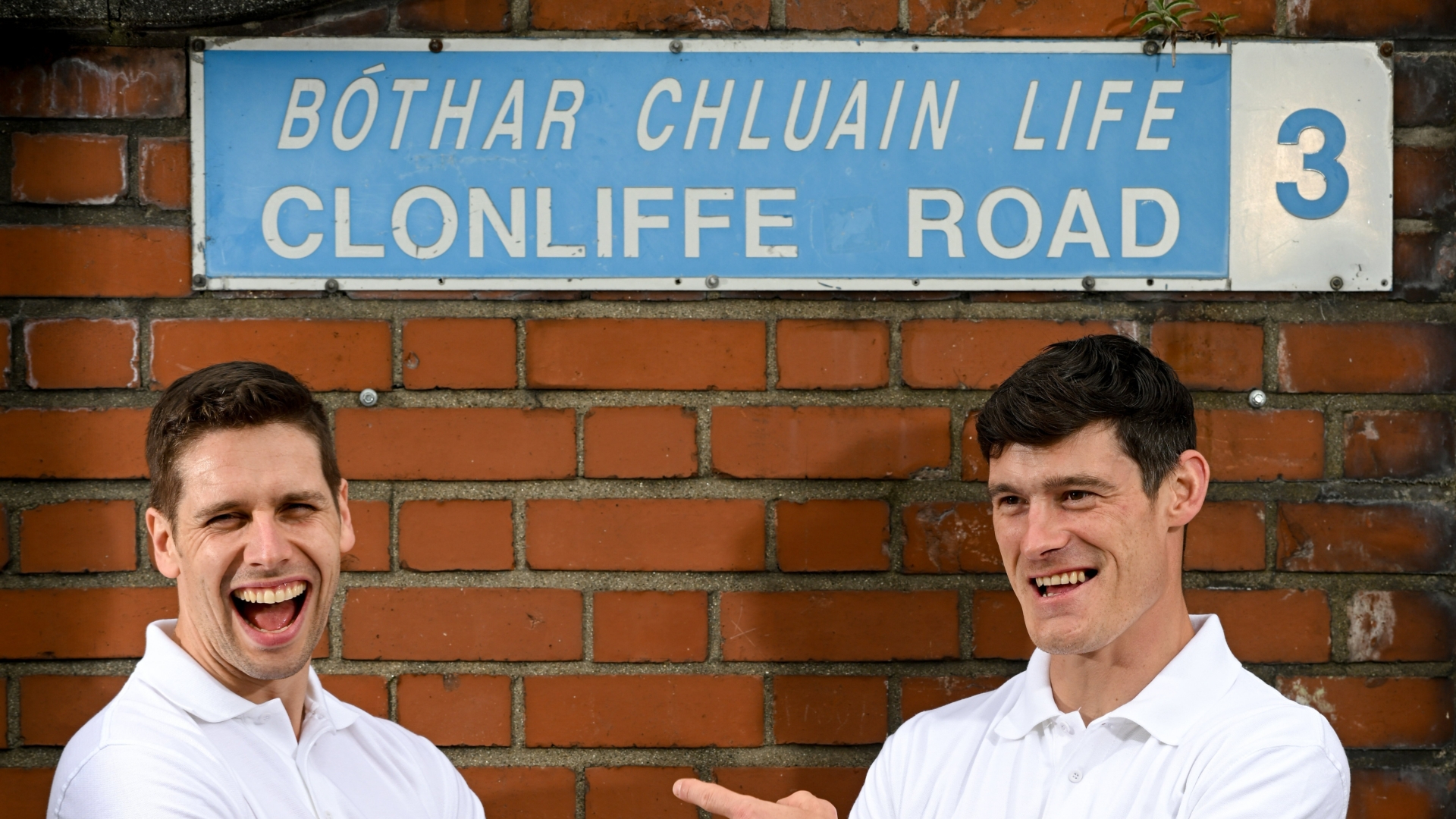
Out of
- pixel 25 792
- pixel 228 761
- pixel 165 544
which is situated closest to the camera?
pixel 228 761

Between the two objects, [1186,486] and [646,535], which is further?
[646,535]

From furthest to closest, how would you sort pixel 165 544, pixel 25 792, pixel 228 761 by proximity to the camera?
pixel 25 792 → pixel 165 544 → pixel 228 761

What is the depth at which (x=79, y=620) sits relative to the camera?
1797mm

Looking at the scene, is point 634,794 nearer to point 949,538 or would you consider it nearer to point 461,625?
point 461,625

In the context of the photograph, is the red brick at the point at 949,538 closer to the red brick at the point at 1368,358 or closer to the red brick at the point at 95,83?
the red brick at the point at 1368,358

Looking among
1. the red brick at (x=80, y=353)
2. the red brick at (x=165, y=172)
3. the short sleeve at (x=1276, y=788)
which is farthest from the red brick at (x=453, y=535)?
the short sleeve at (x=1276, y=788)

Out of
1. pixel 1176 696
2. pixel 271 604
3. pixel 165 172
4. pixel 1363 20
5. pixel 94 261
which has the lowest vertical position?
pixel 1176 696

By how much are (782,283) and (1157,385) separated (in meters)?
0.58

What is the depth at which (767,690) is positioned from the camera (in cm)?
184

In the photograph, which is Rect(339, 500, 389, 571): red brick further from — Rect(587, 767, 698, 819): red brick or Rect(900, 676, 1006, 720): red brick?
Rect(900, 676, 1006, 720): red brick

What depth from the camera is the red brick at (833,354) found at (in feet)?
6.04

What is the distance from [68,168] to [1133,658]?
1.73m

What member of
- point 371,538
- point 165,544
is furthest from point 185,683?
point 371,538

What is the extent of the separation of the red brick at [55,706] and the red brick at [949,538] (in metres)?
1.25
